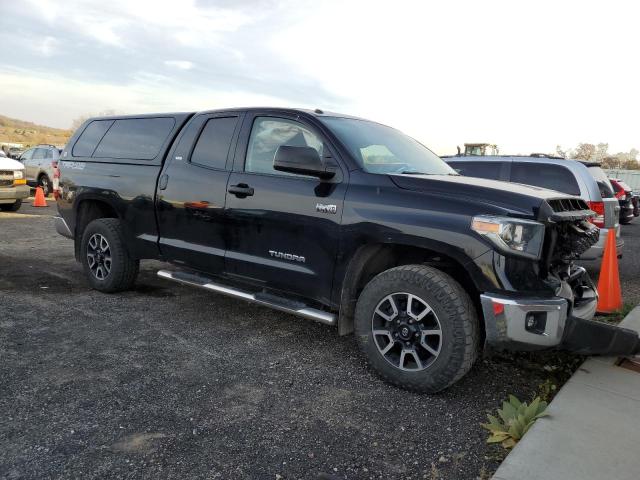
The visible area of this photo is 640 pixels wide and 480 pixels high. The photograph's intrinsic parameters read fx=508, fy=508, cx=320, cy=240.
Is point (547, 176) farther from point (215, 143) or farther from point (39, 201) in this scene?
point (39, 201)

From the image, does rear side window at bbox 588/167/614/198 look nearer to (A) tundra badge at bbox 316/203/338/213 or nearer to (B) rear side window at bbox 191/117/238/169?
(A) tundra badge at bbox 316/203/338/213

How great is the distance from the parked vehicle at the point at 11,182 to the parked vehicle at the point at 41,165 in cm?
523

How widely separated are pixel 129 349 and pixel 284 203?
63.9 inches

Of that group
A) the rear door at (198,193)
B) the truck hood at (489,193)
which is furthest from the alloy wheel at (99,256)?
the truck hood at (489,193)

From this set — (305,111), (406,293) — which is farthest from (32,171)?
(406,293)

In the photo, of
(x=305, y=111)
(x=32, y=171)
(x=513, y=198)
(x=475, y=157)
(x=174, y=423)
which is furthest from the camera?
(x=32, y=171)

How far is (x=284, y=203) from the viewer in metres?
3.88

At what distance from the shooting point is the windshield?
3.82 meters

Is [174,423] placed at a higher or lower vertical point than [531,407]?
lower

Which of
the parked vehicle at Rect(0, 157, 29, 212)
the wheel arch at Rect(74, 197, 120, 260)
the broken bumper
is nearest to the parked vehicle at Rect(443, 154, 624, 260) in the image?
the broken bumper

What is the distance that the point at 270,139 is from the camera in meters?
4.20

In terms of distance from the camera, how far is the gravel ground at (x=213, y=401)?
2498mm

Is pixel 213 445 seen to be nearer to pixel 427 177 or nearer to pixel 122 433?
pixel 122 433

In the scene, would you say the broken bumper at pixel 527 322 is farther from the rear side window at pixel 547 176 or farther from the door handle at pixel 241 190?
the rear side window at pixel 547 176
